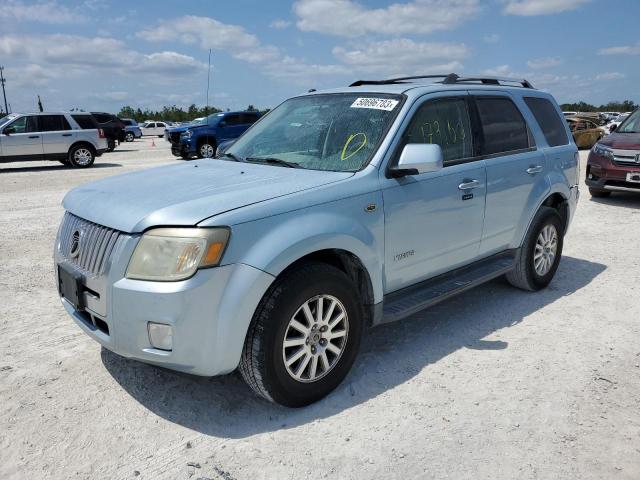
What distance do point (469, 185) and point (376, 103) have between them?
92 centimetres

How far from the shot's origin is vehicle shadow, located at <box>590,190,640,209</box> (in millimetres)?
9600

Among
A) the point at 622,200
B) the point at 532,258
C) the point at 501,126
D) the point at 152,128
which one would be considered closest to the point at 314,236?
the point at 501,126

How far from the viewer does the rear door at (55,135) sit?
16984mm

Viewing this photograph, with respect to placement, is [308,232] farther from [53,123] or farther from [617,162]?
[53,123]

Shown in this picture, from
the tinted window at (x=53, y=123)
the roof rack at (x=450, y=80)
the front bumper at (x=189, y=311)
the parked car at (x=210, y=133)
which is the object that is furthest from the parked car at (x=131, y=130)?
the front bumper at (x=189, y=311)

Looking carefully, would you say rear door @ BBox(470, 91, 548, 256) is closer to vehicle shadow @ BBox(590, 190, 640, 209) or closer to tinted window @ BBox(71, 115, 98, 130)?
vehicle shadow @ BBox(590, 190, 640, 209)

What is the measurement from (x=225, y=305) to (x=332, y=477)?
3.16ft

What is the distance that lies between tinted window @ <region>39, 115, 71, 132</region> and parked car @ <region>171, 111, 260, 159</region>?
3689mm

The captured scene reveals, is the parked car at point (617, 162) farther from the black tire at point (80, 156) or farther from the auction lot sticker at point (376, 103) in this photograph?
the black tire at point (80, 156)

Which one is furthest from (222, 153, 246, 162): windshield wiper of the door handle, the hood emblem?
the door handle

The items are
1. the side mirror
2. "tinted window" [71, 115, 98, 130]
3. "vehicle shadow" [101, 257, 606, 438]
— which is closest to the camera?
"vehicle shadow" [101, 257, 606, 438]

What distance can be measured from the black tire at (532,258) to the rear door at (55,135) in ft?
52.5

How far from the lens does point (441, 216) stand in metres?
3.84

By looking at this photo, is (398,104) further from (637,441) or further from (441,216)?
(637,441)
